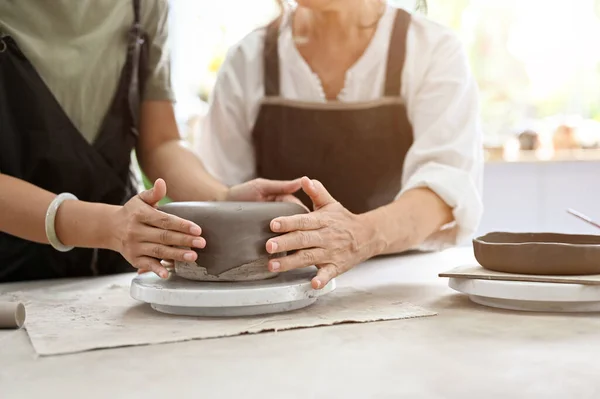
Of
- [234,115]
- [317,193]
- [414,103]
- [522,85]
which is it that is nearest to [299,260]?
[317,193]

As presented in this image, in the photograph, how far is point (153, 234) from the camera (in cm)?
93

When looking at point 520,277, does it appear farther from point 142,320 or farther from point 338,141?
point 338,141

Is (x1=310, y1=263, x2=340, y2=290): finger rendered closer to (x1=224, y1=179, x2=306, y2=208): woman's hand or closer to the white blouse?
(x1=224, y1=179, x2=306, y2=208): woman's hand

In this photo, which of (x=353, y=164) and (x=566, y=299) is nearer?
(x=566, y=299)

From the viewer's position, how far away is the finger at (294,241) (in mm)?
896

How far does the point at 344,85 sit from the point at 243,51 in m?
0.26

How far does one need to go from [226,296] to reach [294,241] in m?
0.14

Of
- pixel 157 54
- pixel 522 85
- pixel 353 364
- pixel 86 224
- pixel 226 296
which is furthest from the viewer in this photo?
pixel 522 85

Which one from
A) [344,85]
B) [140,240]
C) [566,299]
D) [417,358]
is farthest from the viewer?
[344,85]

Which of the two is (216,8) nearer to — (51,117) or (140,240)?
(51,117)

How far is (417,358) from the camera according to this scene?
26.3 inches

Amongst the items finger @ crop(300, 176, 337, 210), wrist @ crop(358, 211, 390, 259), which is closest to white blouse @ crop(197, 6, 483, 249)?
wrist @ crop(358, 211, 390, 259)

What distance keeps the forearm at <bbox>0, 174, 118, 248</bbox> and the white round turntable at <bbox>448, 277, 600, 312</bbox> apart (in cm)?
56

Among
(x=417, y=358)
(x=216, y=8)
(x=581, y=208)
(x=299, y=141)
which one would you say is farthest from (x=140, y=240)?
(x=581, y=208)
